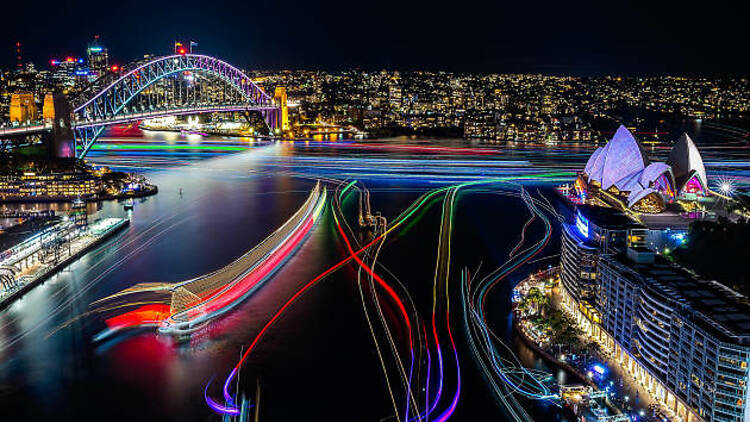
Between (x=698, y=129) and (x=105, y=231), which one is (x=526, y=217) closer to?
(x=105, y=231)

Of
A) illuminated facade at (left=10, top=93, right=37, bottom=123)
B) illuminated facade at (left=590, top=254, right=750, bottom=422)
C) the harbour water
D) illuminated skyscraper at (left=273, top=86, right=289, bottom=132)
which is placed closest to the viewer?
illuminated facade at (left=590, top=254, right=750, bottom=422)

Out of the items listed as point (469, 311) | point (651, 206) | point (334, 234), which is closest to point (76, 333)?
point (469, 311)

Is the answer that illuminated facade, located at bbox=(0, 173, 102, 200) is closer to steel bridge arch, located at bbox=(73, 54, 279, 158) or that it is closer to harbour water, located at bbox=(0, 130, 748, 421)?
harbour water, located at bbox=(0, 130, 748, 421)

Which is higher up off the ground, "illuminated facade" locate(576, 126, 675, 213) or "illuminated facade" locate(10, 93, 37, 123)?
"illuminated facade" locate(10, 93, 37, 123)

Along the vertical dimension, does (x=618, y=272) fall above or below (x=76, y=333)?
above

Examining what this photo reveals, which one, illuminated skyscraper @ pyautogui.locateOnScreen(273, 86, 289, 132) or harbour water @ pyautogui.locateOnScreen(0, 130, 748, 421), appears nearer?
harbour water @ pyautogui.locateOnScreen(0, 130, 748, 421)

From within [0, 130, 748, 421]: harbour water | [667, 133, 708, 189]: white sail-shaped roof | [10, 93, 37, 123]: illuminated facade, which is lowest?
[0, 130, 748, 421]: harbour water

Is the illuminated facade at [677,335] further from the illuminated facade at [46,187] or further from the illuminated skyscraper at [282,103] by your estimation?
the illuminated skyscraper at [282,103]

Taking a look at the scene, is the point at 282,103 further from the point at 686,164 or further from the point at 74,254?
the point at 74,254

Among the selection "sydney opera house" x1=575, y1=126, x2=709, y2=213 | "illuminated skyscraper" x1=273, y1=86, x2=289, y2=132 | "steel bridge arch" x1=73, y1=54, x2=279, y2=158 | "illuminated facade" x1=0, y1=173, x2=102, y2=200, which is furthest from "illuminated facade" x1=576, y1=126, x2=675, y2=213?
"illuminated skyscraper" x1=273, y1=86, x2=289, y2=132
